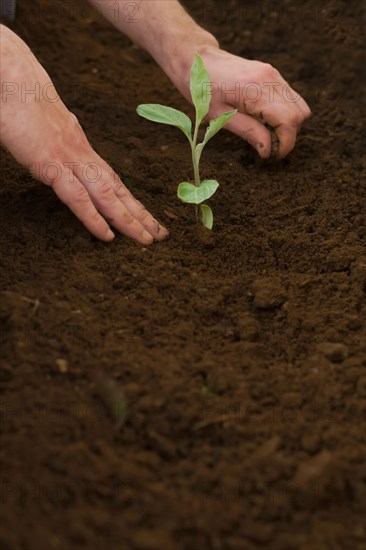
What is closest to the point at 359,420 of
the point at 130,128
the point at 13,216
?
the point at 13,216

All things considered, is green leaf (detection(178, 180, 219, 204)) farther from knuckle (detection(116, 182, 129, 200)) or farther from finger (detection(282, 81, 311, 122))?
finger (detection(282, 81, 311, 122))

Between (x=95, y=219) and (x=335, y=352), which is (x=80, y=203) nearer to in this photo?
(x=95, y=219)

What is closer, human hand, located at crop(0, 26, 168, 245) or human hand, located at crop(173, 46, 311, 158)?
human hand, located at crop(0, 26, 168, 245)

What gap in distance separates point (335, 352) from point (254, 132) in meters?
0.81

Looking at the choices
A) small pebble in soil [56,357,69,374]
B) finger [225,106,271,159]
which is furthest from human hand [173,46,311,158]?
small pebble in soil [56,357,69,374]

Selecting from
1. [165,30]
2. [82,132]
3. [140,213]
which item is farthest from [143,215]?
[165,30]

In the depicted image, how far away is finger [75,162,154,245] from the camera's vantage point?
170 cm

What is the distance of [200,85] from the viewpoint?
176 centimetres

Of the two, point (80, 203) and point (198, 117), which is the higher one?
point (198, 117)

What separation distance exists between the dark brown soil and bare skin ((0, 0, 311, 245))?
74 mm

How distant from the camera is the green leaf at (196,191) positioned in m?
1.70

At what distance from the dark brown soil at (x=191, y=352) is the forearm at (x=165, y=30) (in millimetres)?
227

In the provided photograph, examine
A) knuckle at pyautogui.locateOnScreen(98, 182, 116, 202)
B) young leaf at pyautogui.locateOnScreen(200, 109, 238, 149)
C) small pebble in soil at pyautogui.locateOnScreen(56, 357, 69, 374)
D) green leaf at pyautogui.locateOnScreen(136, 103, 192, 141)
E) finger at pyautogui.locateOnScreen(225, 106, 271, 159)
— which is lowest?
small pebble in soil at pyautogui.locateOnScreen(56, 357, 69, 374)

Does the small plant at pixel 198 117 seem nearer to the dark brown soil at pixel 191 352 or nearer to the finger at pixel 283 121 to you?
the dark brown soil at pixel 191 352
